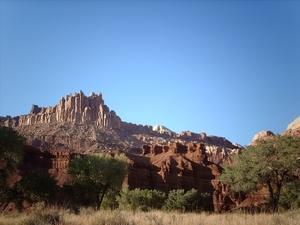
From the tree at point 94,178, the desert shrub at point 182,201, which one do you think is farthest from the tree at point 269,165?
the tree at point 94,178

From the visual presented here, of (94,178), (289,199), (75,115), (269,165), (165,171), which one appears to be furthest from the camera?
(75,115)

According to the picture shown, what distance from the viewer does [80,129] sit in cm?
16388

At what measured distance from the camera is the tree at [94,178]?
36.5m

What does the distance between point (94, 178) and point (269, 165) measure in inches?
775

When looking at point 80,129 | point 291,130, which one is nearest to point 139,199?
point 291,130

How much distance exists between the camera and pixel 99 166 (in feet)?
125

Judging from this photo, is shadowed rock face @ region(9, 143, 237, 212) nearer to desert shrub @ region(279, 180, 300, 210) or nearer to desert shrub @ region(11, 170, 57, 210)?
desert shrub @ region(279, 180, 300, 210)

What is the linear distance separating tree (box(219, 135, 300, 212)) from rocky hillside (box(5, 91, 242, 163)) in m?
102

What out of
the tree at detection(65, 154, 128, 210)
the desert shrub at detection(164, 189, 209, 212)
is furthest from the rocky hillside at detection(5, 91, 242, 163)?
the tree at detection(65, 154, 128, 210)

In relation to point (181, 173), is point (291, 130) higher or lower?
higher

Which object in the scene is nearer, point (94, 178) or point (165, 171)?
point (94, 178)

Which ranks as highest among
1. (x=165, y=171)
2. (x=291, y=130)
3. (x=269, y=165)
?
(x=291, y=130)

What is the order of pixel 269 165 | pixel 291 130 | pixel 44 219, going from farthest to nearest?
pixel 291 130 → pixel 269 165 → pixel 44 219

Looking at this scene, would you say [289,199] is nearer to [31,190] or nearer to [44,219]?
[31,190]
